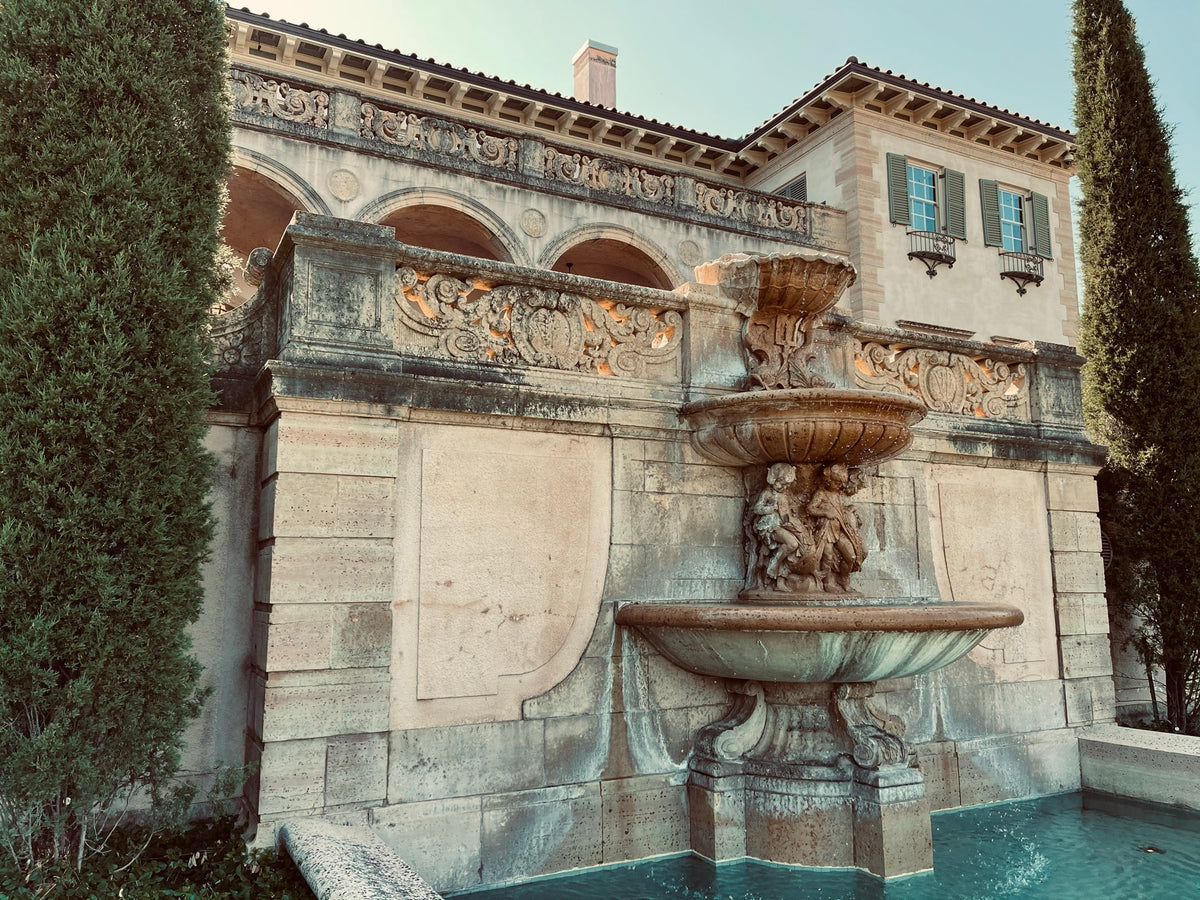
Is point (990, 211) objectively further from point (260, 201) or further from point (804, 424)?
point (804, 424)

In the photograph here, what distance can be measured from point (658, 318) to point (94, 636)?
401 centimetres

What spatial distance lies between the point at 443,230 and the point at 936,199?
1131 centimetres

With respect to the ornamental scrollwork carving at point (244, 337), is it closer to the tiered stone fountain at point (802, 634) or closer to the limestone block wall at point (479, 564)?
the limestone block wall at point (479, 564)

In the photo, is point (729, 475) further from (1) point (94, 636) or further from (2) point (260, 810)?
(1) point (94, 636)

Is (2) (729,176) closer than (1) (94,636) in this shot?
No

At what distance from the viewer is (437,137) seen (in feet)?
47.7

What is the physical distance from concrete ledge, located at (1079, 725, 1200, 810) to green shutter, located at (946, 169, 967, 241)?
Result: 1458 cm

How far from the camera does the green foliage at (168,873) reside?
397 centimetres

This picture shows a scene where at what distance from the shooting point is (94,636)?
165 inches

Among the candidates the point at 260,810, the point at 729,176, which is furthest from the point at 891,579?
the point at 729,176

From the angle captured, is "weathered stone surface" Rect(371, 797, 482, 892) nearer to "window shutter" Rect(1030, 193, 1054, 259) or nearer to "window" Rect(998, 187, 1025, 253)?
"window" Rect(998, 187, 1025, 253)

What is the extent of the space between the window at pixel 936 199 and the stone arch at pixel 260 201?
12601mm

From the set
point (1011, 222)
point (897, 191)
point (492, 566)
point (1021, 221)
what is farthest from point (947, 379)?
point (1021, 221)

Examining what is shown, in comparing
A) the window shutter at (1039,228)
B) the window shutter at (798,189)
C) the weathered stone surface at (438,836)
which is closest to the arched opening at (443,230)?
the window shutter at (798,189)
